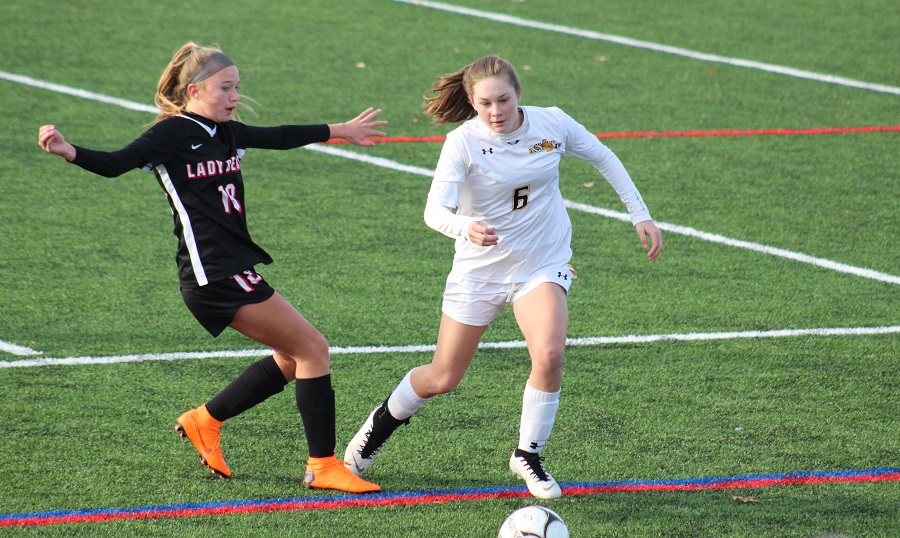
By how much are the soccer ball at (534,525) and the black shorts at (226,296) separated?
1426mm

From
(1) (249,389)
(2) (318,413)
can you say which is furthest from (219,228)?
(2) (318,413)

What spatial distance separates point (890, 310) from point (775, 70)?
6268mm

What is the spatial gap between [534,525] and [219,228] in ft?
5.96

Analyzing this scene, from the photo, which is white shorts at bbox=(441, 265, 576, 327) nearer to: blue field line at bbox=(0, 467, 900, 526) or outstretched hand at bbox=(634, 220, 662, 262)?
outstretched hand at bbox=(634, 220, 662, 262)

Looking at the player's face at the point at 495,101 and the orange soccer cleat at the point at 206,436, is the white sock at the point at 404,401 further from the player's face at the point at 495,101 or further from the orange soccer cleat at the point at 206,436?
the player's face at the point at 495,101

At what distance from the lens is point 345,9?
14.9m

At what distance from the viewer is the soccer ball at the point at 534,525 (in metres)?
4.38

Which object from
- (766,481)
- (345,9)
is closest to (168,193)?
(766,481)

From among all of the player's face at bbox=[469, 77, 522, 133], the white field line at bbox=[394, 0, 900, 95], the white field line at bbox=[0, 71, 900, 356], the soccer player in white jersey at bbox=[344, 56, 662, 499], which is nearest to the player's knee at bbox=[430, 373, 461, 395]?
the soccer player in white jersey at bbox=[344, 56, 662, 499]

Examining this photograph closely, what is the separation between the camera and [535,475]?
16.2 ft

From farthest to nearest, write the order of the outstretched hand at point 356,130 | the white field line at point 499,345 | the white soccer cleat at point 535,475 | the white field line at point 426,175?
the white field line at point 426,175, the white field line at point 499,345, the outstretched hand at point 356,130, the white soccer cleat at point 535,475

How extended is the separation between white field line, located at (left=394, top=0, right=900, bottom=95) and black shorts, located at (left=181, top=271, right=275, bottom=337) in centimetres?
945

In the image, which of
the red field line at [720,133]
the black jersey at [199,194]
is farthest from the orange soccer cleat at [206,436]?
the red field line at [720,133]

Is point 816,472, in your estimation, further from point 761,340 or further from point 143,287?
point 143,287
